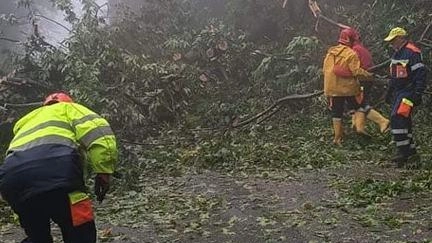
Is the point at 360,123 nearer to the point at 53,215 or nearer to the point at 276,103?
the point at 276,103

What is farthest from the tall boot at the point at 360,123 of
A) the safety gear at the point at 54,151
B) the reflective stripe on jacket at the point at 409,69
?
the safety gear at the point at 54,151

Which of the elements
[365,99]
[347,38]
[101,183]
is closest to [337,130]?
[365,99]

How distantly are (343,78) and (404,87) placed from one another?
1.49 meters

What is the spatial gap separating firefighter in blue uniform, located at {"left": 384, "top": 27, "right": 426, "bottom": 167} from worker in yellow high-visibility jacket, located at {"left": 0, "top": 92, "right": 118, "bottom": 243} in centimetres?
461

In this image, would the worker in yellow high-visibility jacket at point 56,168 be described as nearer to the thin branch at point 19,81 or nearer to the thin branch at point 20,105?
the thin branch at point 20,105

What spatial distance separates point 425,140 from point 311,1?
5191mm

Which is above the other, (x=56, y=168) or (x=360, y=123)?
(x=56, y=168)

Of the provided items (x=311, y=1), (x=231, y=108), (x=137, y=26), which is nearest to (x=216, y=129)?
(x=231, y=108)

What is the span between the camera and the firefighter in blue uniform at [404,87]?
6992mm

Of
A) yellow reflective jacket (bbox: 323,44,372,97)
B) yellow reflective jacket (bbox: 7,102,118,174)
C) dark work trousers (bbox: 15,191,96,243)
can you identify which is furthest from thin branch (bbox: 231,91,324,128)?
dark work trousers (bbox: 15,191,96,243)

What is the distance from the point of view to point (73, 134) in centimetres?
343

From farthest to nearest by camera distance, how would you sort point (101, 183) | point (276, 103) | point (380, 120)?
point (276, 103) < point (380, 120) < point (101, 183)

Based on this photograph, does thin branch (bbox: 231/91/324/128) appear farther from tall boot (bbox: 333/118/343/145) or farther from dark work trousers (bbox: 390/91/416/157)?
dark work trousers (bbox: 390/91/416/157)

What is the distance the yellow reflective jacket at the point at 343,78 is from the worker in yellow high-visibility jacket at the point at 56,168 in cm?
558
